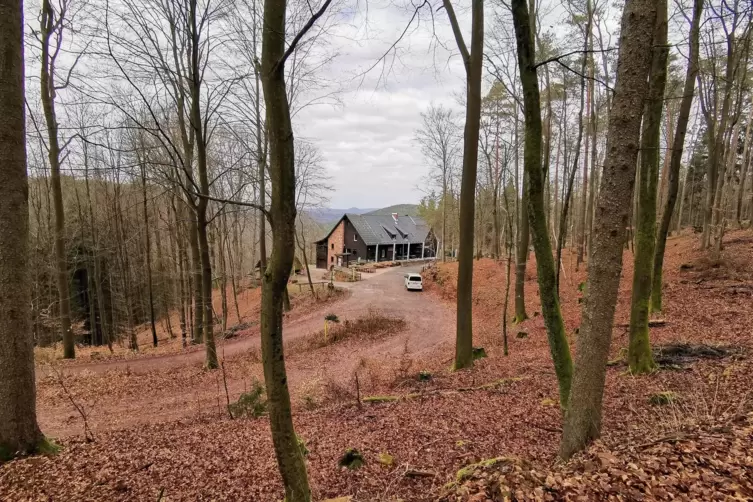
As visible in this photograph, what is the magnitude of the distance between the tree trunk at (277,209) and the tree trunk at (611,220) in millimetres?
2590

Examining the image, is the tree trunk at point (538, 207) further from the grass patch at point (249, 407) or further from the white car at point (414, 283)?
the white car at point (414, 283)

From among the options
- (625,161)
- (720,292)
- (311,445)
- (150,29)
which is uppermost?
(150,29)

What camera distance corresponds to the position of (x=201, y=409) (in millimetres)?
8148

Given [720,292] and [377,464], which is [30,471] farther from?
[720,292]

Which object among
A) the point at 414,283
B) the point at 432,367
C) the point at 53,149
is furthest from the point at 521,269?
the point at 53,149

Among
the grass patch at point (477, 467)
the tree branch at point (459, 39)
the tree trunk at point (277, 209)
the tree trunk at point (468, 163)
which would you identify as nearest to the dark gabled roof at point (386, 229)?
the tree trunk at point (468, 163)

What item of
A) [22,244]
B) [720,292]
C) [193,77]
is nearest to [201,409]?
[22,244]

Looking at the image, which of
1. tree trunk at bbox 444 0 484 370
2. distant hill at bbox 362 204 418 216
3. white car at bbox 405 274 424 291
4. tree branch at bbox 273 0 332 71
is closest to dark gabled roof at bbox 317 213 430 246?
distant hill at bbox 362 204 418 216

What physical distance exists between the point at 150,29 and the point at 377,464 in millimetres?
10574

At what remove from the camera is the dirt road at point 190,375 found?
26.3ft

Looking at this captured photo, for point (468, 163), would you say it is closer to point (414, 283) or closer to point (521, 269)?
point (521, 269)

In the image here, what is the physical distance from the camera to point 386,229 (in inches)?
1767

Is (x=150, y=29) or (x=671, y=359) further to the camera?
(x=150, y=29)

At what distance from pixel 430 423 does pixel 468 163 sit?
5622 mm
